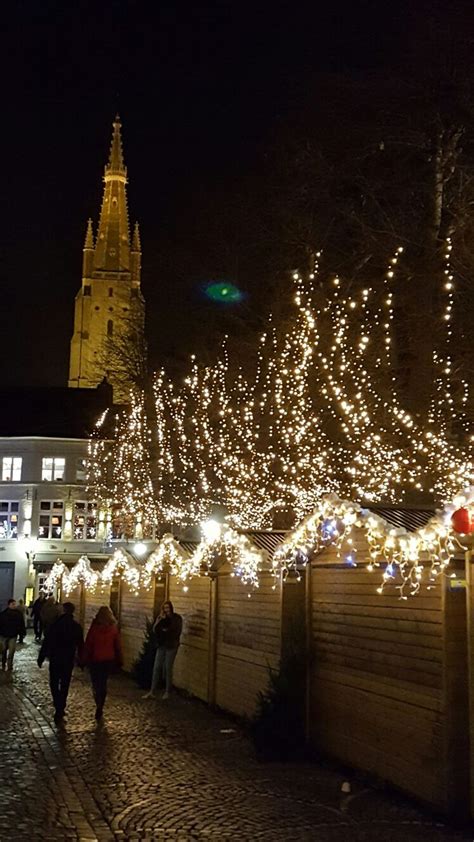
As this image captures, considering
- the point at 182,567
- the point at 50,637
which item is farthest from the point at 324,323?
the point at 50,637

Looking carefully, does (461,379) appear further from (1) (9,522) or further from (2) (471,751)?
(1) (9,522)

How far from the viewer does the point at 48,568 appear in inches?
2034

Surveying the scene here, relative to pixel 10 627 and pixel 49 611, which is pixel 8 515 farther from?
pixel 10 627

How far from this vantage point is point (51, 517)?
52.8 m

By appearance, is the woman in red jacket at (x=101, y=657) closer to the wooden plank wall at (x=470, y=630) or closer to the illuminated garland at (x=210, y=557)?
the illuminated garland at (x=210, y=557)

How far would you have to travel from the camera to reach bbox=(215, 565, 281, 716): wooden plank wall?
1303cm

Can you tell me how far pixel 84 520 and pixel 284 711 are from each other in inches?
1693

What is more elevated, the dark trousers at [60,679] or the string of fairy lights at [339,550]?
the string of fairy lights at [339,550]

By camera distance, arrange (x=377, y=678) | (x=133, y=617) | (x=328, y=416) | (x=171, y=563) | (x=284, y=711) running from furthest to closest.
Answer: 1. (x=328, y=416)
2. (x=133, y=617)
3. (x=171, y=563)
4. (x=284, y=711)
5. (x=377, y=678)

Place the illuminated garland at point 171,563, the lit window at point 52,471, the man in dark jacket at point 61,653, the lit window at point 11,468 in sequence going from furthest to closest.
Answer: the lit window at point 52,471 < the lit window at point 11,468 < the illuminated garland at point 171,563 < the man in dark jacket at point 61,653

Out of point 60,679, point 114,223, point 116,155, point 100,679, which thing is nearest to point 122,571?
point 100,679

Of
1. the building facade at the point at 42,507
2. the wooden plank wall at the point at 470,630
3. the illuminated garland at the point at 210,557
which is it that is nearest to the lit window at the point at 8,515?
the building facade at the point at 42,507

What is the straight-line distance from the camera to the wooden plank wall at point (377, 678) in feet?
28.5

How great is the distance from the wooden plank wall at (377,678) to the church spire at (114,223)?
10855 centimetres
